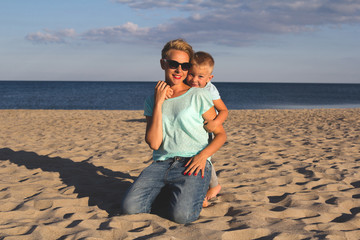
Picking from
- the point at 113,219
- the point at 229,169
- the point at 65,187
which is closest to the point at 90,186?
the point at 65,187

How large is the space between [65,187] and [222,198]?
1.87m

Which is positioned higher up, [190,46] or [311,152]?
[190,46]

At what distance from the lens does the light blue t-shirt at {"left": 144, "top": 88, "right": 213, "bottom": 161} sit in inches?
113

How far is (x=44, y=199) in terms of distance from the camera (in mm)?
3283

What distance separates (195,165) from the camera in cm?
284

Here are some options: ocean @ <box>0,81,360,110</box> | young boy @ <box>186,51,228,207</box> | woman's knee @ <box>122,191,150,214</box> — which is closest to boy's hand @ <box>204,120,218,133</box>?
young boy @ <box>186,51,228,207</box>

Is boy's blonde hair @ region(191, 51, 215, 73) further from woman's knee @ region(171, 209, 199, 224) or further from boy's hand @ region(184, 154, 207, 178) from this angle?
woman's knee @ region(171, 209, 199, 224)

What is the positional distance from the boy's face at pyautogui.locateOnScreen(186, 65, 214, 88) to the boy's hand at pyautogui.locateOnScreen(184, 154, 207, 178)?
95 centimetres

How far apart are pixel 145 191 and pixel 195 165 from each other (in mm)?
521

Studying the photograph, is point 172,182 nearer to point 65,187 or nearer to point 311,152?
point 65,187

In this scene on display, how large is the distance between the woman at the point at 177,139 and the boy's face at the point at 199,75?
35 cm

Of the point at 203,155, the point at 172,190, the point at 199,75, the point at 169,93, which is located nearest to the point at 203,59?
the point at 199,75

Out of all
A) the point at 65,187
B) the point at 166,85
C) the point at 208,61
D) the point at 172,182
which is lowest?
the point at 65,187

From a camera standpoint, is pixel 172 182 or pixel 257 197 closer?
pixel 172 182
